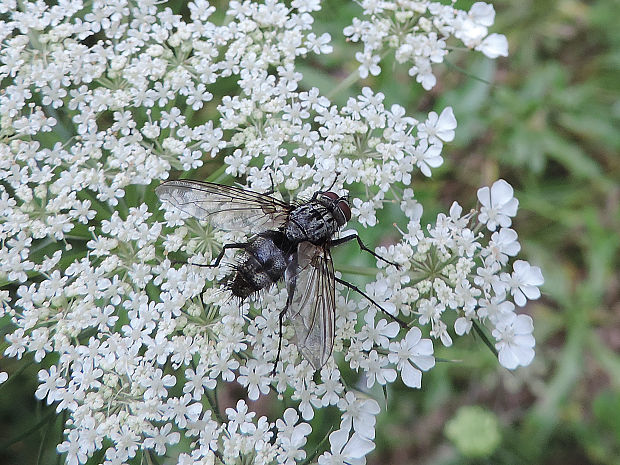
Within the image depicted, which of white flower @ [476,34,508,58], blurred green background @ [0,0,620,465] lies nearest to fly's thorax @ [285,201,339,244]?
white flower @ [476,34,508,58]

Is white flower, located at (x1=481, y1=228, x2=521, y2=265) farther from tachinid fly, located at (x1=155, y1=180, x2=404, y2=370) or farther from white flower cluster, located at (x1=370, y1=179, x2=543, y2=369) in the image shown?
tachinid fly, located at (x1=155, y1=180, x2=404, y2=370)

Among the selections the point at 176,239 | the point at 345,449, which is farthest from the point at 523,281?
the point at 176,239

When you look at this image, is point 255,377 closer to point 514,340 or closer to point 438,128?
point 514,340

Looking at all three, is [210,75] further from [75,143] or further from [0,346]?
[0,346]

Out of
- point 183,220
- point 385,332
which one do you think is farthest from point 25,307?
point 385,332

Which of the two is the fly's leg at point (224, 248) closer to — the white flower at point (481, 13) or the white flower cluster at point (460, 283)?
the white flower cluster at point (460, 283)

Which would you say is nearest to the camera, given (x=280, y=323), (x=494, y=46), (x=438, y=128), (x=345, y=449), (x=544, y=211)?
(x=280, y=323)

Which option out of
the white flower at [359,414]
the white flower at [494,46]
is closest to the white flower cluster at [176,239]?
the white flower at [359,414]
